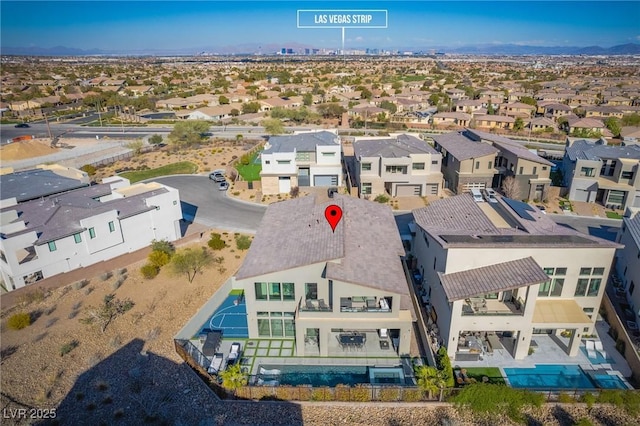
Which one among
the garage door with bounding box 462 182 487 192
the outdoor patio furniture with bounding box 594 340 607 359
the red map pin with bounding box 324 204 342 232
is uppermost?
the red map pin with bounding box 324 204 342 232

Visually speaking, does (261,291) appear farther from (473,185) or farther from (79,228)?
(473,185)

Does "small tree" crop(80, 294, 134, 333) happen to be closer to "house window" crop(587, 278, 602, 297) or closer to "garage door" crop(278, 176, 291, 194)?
"garage door" crop(278, 176, 291, 194)

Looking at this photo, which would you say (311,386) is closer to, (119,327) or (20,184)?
(119,327)

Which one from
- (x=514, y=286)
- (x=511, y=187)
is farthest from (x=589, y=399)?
(x=511, y=187)

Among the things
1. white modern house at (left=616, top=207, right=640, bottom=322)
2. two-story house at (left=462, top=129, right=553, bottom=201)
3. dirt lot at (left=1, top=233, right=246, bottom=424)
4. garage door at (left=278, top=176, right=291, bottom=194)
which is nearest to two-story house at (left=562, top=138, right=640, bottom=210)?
two-story house at (left=462, top=129, right=553, bottom=201)

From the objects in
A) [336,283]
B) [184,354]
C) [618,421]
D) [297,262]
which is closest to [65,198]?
[184,354]

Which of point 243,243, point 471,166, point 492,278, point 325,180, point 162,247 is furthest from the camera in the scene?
point 325,180
